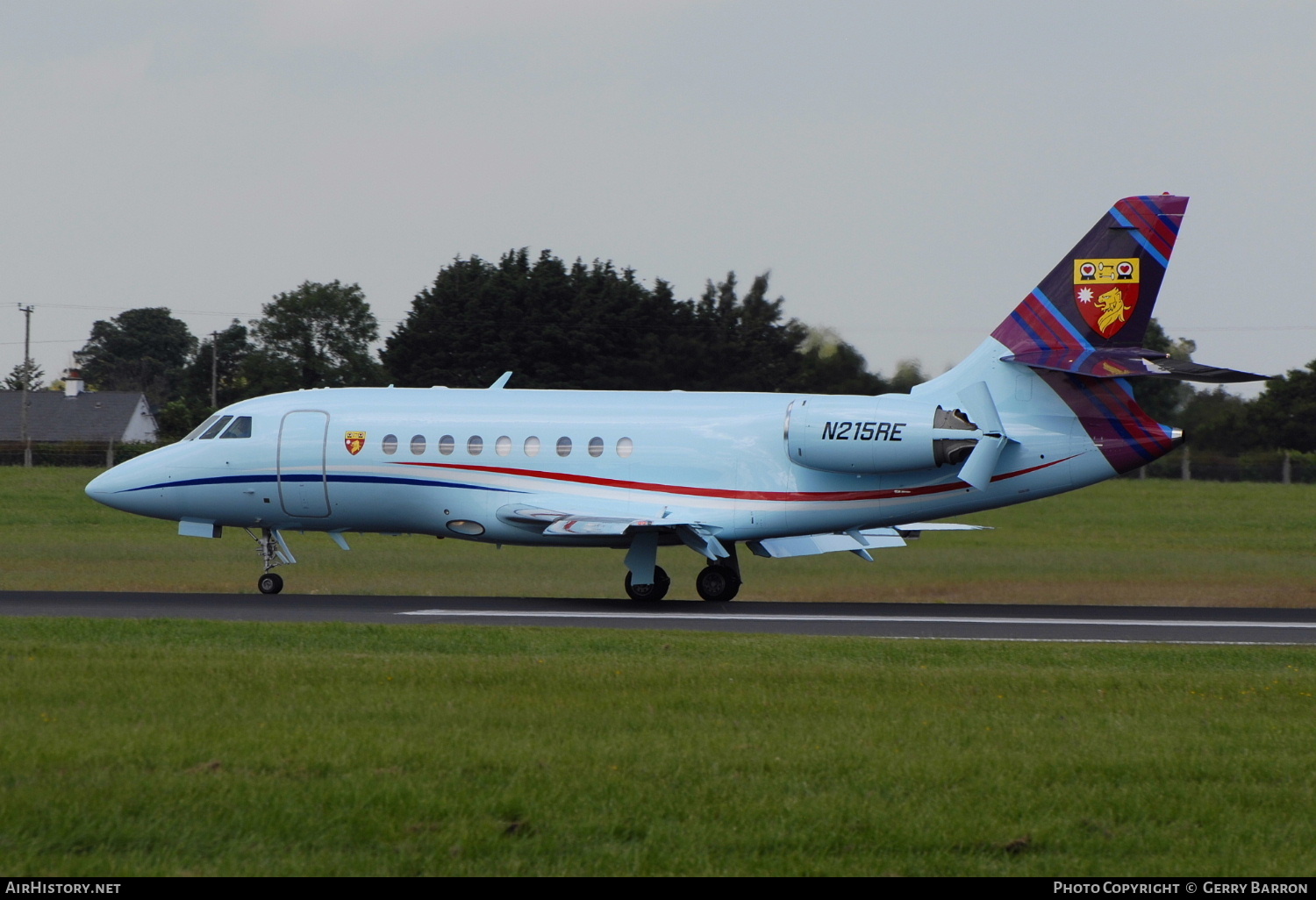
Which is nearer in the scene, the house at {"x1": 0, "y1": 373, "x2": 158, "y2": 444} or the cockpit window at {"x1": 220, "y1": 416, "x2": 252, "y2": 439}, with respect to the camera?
the cockpit window at {"x1": 220, "y1": 416, "x2": 252, "y2": 439}

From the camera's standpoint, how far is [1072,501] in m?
40.6

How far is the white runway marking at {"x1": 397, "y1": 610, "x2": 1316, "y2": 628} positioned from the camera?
19875 millimetres

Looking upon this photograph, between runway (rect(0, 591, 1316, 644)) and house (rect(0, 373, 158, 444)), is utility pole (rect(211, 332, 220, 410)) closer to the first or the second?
house (rect(0, 373, 158, 444))

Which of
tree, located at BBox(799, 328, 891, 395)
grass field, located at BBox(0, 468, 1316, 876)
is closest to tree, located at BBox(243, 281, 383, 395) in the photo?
tree, located at BBox(799, 328, 891, 395)

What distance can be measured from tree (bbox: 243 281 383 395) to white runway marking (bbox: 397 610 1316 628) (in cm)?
3563

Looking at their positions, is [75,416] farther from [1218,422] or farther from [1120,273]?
[1120,273]

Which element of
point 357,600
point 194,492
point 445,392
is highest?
point 445,392

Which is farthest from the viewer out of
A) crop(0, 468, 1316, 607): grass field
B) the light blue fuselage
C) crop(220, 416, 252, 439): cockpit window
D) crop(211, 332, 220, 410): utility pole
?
crop(211, 332, 220, 410): utility pole

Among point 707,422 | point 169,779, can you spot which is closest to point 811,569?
point 707,422

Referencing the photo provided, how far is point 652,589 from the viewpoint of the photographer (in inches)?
928

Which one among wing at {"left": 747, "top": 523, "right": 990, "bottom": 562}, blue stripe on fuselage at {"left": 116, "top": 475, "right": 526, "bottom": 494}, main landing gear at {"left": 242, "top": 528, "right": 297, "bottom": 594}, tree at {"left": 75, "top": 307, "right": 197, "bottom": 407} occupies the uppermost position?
tree at {"left": 75, "top": 307, "right": 197, "bottom": 407}

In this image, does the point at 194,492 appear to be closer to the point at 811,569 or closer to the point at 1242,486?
the point at 811,569

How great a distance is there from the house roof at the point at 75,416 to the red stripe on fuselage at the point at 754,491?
63765 mm
